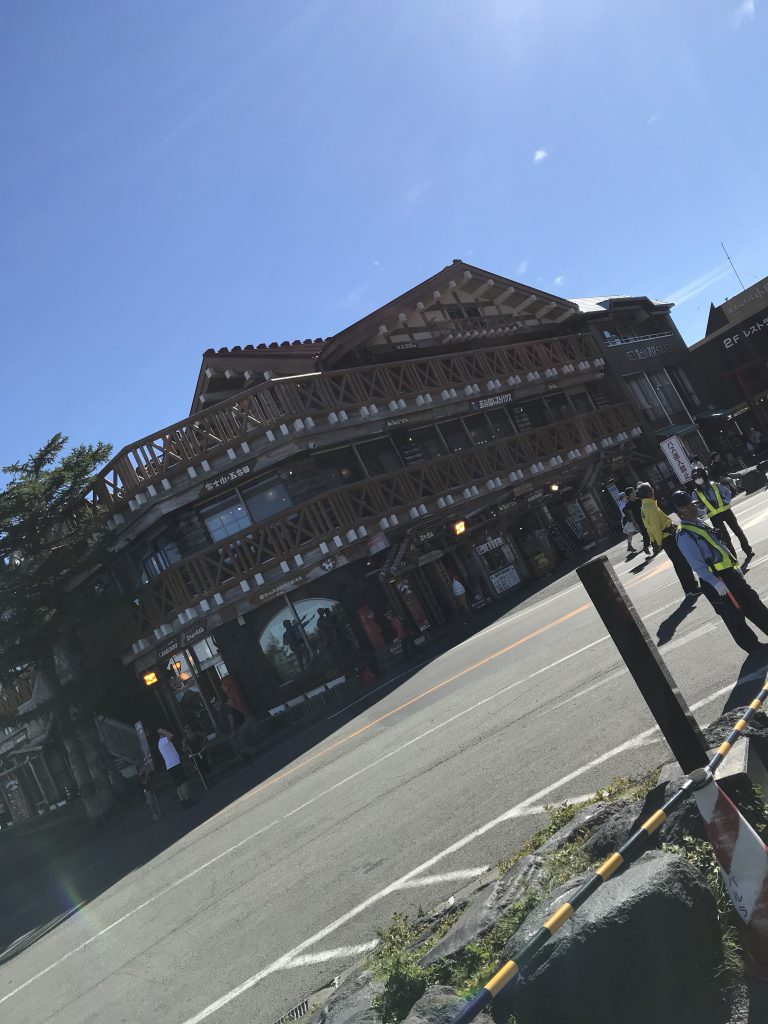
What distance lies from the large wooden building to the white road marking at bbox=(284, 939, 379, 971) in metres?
15.6

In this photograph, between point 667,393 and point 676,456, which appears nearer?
point 676,456

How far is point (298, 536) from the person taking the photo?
885 inches

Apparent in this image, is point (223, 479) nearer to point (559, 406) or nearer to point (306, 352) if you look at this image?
point (306, 352)

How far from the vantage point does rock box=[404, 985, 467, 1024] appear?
141 inches

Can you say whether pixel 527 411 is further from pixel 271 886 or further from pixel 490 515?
pixel 271 886

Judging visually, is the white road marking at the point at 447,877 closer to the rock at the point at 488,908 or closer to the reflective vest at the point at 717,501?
the rock at the point at 488,908

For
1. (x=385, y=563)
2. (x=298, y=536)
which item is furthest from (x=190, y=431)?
(x=385, y=563)

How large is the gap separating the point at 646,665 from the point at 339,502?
63.2ft

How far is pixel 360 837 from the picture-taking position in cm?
809

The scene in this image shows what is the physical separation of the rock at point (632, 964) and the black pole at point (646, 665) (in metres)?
0.87

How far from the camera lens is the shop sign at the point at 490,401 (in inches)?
1132

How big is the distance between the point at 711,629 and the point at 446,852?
426 cm

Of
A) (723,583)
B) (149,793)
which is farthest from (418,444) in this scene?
(723,583)

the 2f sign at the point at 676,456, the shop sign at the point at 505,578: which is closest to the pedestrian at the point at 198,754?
the shop sign at the point at 505,578
